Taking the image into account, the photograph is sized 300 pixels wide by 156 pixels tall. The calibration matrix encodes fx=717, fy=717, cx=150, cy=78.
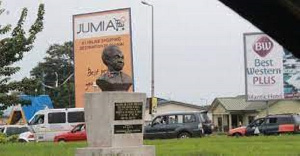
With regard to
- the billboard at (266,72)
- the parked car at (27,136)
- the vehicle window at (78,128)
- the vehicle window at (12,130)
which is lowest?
the parked car at (27,136)

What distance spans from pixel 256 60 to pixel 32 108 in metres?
15.0

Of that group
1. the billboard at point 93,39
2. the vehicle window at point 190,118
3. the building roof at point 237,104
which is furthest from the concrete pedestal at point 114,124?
the building roof at point 237,104

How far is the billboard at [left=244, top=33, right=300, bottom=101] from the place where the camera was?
149 ft

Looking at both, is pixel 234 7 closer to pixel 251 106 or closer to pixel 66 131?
pixel 66 131

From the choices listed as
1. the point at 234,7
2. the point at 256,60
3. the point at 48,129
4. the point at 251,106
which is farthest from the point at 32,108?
the point at 234,7

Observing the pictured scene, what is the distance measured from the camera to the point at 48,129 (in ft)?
124

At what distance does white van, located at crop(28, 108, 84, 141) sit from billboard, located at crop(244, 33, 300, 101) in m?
13.0

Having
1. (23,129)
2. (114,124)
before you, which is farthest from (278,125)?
(114,124)

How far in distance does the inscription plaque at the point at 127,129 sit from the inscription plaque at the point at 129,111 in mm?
157

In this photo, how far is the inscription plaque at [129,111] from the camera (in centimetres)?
1356

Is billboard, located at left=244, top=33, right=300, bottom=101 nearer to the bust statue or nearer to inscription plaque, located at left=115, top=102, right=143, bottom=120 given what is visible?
the bust statue

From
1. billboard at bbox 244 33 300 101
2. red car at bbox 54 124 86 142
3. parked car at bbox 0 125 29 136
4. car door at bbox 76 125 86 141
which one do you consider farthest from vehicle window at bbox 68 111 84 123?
billboard at bbox 244 33 300 101

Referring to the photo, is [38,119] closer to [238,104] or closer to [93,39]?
[93,39]

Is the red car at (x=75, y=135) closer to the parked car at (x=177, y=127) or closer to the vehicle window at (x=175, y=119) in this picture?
the parked car at (x=177, y=127)
